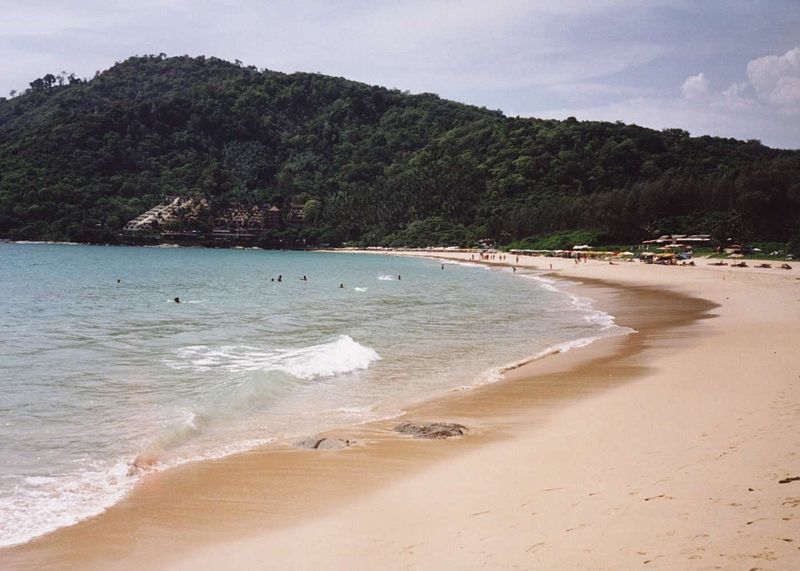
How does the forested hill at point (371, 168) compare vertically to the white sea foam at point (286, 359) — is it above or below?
above

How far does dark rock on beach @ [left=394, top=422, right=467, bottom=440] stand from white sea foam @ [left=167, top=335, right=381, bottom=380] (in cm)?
482

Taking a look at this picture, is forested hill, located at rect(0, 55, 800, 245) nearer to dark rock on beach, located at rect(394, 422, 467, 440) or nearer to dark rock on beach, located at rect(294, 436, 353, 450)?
dark rock on beach, located at rect(394, 422, 467, 440)

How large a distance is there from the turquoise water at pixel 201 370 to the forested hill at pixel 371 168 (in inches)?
2456

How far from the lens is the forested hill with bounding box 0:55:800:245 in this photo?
8944cm

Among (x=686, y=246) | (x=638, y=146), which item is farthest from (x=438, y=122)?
(x=686, y=246)

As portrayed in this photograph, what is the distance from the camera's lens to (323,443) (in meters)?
8.62

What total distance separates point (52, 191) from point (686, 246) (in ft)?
388

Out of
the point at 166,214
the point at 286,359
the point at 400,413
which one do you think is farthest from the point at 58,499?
the point at 166,214

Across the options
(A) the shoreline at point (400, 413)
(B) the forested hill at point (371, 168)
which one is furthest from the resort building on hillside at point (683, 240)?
(A) the shoreline at point (400, 413)

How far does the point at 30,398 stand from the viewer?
1149cm

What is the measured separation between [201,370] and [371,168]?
16008cm

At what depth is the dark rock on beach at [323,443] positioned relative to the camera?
8508mm

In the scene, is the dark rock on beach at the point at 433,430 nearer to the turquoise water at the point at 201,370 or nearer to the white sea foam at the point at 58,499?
the turquoise water at the point at 201,370

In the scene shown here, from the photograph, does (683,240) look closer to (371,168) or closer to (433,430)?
(433,430)
